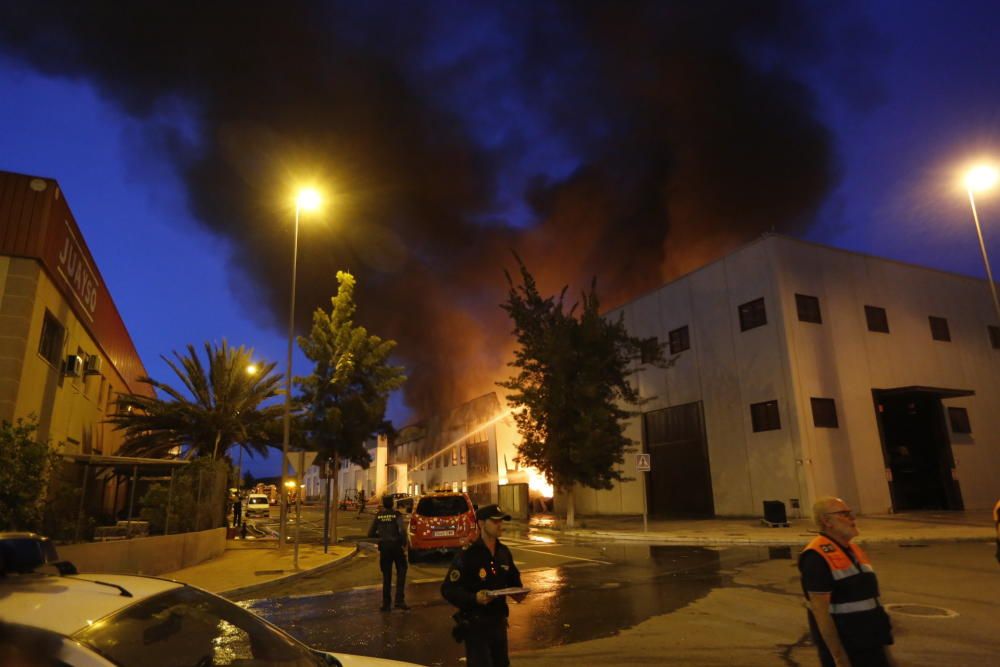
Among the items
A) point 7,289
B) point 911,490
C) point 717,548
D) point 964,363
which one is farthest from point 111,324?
point 964,363

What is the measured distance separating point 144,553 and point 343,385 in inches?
351

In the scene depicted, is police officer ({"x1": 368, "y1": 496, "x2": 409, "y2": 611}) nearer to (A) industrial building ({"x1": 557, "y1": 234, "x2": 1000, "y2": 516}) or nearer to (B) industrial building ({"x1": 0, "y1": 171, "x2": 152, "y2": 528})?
(B) industrial building ({"x1": 0, "y1": 171, "x2": 152, "y2": 528})

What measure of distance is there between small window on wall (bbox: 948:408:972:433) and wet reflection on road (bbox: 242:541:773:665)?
20163 millimetres

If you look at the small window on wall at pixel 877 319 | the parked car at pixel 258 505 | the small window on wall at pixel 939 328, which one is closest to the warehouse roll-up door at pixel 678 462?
the small window on wall at pixel 877 319

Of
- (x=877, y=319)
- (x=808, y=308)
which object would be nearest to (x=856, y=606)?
(x=808, y=308)

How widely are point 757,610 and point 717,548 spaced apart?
8.75 metres

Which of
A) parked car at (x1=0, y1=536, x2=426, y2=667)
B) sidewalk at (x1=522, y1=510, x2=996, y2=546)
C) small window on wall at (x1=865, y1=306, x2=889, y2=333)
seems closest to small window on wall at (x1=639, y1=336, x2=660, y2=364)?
sidewalk at (x1=522, y1=510, x2=996, y2=546)

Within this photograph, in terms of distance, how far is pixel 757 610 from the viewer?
8289 millimetres

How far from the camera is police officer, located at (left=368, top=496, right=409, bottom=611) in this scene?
30.2ft

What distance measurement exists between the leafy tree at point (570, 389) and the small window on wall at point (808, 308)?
6.09m

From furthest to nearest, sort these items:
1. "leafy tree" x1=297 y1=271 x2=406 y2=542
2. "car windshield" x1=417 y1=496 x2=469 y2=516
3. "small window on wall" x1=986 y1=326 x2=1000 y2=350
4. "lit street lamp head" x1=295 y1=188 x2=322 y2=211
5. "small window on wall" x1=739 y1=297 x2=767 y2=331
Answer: "small window on wall" x1=986 y1=326 x2=1000 y2=350
"small window on wall" x1=739 y1=297 x2=767 y2=331
"leafy tree" x1=297 y1=271 x2=406 y2=542
"lit street lamp head" x1=295 y1=188 x2=322 y2=211
"car windshield" x1=417 y1=496 x2=469 y2=516

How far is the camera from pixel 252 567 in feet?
49.0

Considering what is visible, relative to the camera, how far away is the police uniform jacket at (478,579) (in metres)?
4.14

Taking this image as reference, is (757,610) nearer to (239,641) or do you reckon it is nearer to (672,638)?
(672,638)
